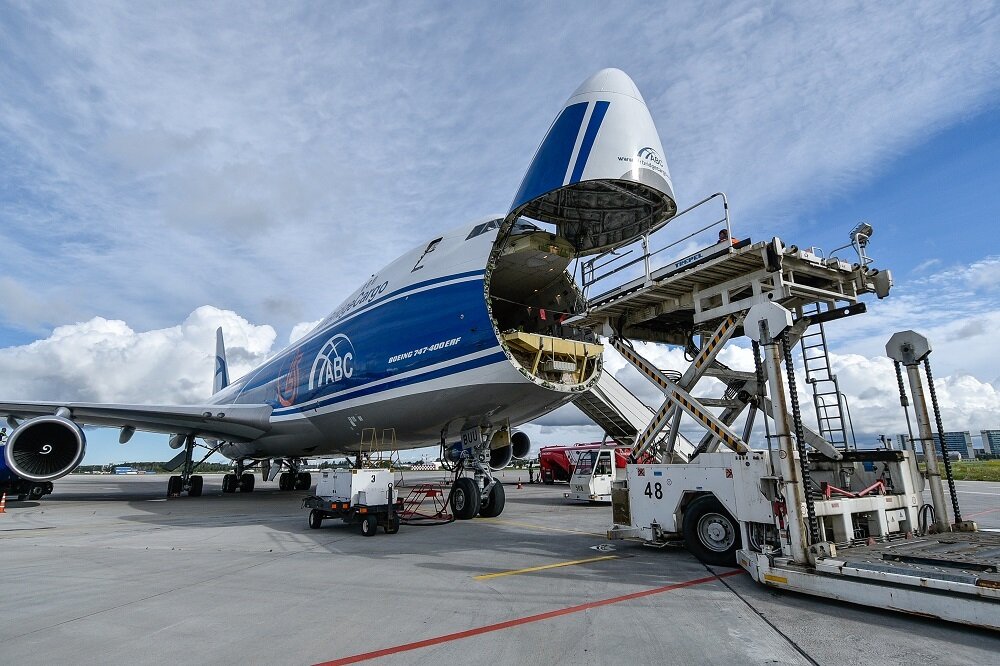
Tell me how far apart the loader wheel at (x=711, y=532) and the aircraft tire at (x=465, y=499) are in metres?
5.89

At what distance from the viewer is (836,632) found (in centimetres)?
442

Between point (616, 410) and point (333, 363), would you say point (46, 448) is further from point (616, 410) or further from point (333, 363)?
point (616, 410)

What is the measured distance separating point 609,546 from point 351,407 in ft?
24.7

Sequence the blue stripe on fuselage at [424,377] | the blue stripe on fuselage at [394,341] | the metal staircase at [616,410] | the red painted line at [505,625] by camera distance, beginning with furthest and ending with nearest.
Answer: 1. the metal staircase at [616,410]
2. the blue stripe on fuselage at [394,341]
3. the blue stripe on fuselage at [424,377]
4. the red painted line at [505,625]

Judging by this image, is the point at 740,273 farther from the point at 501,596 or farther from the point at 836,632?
the point at 501,596

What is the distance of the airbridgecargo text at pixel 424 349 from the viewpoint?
1099 centimetres

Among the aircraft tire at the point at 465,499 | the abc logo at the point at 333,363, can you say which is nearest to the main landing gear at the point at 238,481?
the abc logo at the point at 333,363

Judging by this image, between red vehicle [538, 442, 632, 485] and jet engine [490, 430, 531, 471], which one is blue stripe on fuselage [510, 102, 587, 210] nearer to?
jet engine [490, 430, 531, 471]

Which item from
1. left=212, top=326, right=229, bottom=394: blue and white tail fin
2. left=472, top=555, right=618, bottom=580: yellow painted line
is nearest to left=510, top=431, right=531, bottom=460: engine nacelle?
left=472, top=555, right=618, bottom=580: yellow painted line

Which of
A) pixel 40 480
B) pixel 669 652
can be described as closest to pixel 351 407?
pixel 40 480

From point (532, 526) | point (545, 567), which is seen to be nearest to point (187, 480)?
point (532, 526)

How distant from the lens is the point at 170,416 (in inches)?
694

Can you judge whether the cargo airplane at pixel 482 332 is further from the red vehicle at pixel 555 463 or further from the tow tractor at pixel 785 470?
the red vehicle at pixel 555 463

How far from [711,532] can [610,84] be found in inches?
269
